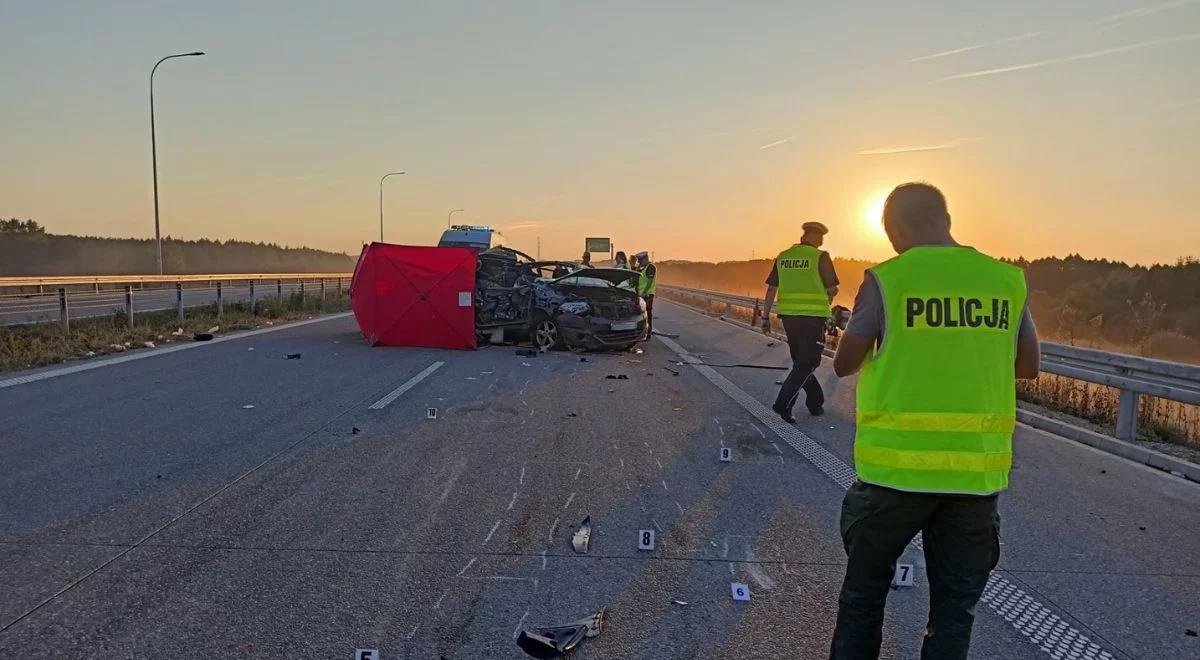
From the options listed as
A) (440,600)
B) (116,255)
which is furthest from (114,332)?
(116,255)

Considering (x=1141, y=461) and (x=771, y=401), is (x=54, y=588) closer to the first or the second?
(x=771, y=401)

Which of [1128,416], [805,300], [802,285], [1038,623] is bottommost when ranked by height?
[1038,623]

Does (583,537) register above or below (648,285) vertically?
below

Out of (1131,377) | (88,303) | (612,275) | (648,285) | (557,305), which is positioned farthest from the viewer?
(88,303)

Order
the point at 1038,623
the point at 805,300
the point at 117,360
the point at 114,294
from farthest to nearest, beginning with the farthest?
the point at 114,294 → the point at 117,360 → the point at 805,300 → the point at 1038,623

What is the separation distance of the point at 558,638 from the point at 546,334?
11.2m

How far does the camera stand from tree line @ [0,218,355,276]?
62312 mm

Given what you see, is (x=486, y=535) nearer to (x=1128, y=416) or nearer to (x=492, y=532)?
(x=492, y=532)

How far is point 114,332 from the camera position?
562 inches

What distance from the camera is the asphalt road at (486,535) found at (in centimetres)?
331

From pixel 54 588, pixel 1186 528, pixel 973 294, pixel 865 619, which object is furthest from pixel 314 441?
pixel 1186 528

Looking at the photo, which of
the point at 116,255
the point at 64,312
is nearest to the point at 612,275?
the point at 64,312

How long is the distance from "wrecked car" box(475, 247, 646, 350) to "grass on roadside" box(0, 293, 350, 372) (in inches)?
237

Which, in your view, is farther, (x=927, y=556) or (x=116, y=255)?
(x=116, y=255)
